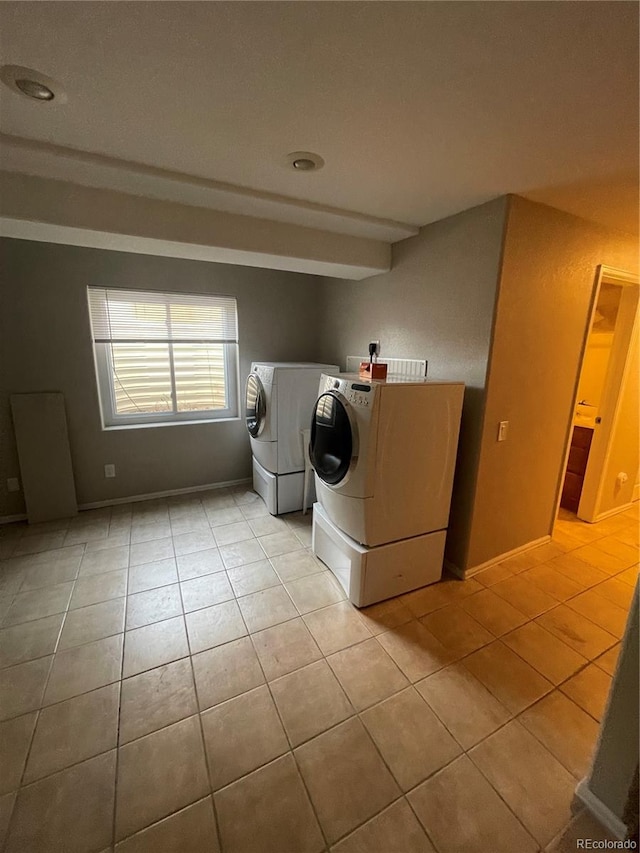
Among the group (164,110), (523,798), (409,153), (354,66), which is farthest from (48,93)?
(523,798)

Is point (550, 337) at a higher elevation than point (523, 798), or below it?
higher

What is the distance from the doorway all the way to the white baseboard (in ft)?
10.3

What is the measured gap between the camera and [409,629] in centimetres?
191

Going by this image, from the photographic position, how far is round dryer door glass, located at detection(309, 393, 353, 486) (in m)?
1.94

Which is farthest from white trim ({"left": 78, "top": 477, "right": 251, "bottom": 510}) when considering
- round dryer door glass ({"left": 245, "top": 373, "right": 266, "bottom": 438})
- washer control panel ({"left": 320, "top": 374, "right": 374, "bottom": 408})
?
washer control panel ({"left": 320, "top": 374, "right": 374, "bottom": 408})

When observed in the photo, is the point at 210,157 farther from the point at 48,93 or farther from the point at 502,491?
the point at 502,491

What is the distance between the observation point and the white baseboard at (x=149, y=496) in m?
2.90

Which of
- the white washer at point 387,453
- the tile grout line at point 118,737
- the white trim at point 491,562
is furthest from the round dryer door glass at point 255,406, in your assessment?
the white trim at point 491,562

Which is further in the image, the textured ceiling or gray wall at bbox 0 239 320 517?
gray wall at bbox 0 239 320 517

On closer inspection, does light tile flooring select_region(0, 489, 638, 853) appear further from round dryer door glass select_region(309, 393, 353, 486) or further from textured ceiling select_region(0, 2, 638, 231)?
textured ceiling select_region(0, 2, 638, 231)

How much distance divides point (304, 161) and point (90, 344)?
236 centimetres

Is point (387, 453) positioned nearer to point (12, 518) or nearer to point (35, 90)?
point (35, 90)

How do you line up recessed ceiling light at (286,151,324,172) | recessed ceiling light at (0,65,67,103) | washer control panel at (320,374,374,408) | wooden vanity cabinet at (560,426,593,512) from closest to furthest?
recessed ceiling light at (0,65,67,103) < recessed ceiling light at (286,151,324,172) < washer control panel at (320,374,374,408) < wooden vanity cabinet at (560,426,593,512)

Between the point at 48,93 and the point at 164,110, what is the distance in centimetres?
38
